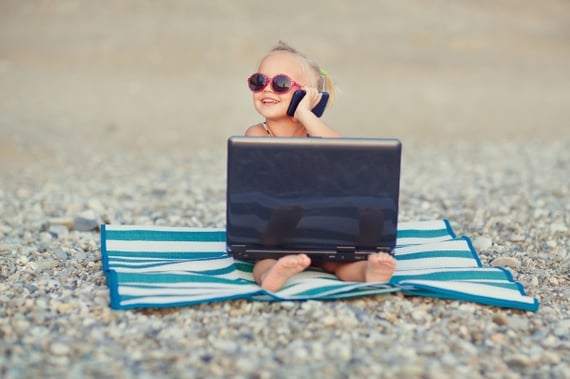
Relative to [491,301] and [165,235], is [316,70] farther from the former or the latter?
[491,301]

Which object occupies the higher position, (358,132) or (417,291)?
(358,132)

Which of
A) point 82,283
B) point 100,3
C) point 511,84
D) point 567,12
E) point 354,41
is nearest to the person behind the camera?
point 82,283

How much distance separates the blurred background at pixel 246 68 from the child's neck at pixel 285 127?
596 centimetres

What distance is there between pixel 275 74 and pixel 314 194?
1.05 meters

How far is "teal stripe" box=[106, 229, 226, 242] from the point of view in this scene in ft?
17.2

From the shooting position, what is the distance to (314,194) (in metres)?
4.14

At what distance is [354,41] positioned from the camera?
73.5ft

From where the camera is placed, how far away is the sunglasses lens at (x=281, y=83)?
15.5 ft

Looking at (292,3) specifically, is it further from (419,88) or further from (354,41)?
(419,88)

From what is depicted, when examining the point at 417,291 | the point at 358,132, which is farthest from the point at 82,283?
the point at 358,132

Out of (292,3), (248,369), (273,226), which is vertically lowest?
(248,369)

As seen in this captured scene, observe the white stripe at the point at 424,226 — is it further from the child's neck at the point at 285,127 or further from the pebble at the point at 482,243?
the child's neck at the point at 285,127

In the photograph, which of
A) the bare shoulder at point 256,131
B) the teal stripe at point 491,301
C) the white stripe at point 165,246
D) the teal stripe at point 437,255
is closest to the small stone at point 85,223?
the white stripe at point 165,246

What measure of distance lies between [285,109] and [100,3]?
72.0 ft
